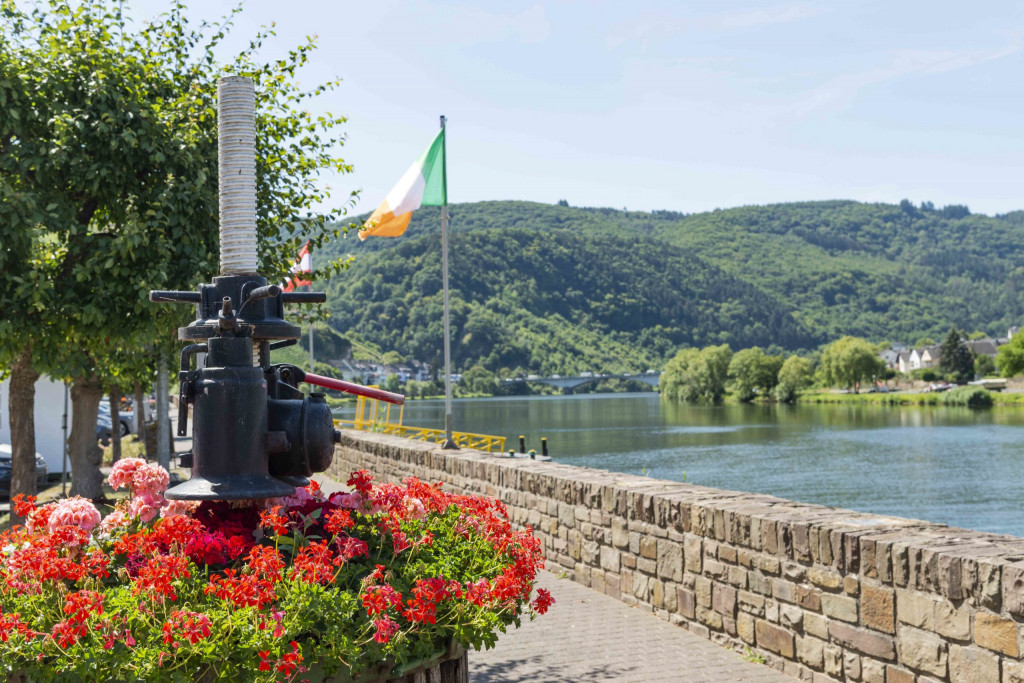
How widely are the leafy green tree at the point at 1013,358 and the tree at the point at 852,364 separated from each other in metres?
13.0

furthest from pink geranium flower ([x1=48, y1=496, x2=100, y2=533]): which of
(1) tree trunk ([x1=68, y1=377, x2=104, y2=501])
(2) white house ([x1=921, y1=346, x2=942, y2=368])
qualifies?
(2) white house ([x1=921, y1=346, x2=942, y2=368])

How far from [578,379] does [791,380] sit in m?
30.6

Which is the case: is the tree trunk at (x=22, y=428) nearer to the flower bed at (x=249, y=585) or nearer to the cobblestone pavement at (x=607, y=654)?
the cobblestone pavement at (x=607, y=654)

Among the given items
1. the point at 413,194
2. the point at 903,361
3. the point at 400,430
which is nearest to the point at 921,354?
the point at 903,361

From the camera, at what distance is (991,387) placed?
11044 cm

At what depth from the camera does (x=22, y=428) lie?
1280 centimetres

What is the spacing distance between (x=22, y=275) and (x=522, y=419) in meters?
77.6

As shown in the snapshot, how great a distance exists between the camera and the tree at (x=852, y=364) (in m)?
113

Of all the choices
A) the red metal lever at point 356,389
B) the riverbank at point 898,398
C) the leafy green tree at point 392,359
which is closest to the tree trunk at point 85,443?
the red metal lever at point 356,389

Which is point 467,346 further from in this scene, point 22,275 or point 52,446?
point 22,275

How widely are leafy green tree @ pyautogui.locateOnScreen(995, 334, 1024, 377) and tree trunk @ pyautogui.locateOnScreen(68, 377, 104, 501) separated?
110m

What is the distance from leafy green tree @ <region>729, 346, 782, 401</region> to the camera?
4375 inches

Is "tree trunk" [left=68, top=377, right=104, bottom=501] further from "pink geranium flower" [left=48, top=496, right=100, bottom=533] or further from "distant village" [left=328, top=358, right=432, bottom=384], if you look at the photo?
"distant village" [left=328, top=358, right=432, bottom=384]

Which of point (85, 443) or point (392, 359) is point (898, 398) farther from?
point (85, 443)
